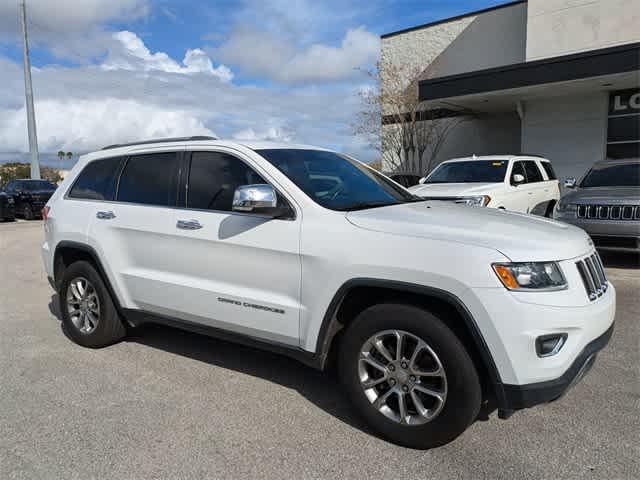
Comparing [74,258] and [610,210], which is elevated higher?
[610,210]

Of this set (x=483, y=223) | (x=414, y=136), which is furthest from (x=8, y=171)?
(x=483, y=223)

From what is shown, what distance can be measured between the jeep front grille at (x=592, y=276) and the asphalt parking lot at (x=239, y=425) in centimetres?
88

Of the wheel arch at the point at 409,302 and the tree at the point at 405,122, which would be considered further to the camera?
the tree at the point at 405,122

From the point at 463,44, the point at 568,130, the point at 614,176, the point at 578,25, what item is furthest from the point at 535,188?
the point at 463,44

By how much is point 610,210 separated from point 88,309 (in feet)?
23.6

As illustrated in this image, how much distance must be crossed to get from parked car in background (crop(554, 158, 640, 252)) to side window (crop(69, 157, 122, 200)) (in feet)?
21.8

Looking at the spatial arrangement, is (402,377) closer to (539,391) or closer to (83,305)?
(539,391)

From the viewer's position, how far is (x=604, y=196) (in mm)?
7914

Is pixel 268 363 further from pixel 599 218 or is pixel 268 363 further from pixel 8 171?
pixel 8 171

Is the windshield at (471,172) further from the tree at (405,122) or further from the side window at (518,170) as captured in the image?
the tree at (405,122)

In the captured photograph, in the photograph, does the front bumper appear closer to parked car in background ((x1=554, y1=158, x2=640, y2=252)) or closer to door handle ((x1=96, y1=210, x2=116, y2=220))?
door handle ((x1=96, y1=210, x2=116, y2=220))

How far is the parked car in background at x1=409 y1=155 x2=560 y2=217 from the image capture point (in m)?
8.76

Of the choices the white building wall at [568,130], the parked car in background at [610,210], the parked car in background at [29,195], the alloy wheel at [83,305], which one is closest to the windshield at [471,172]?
the parked car in background at [610,210]

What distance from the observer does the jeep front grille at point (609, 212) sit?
24.7ft
